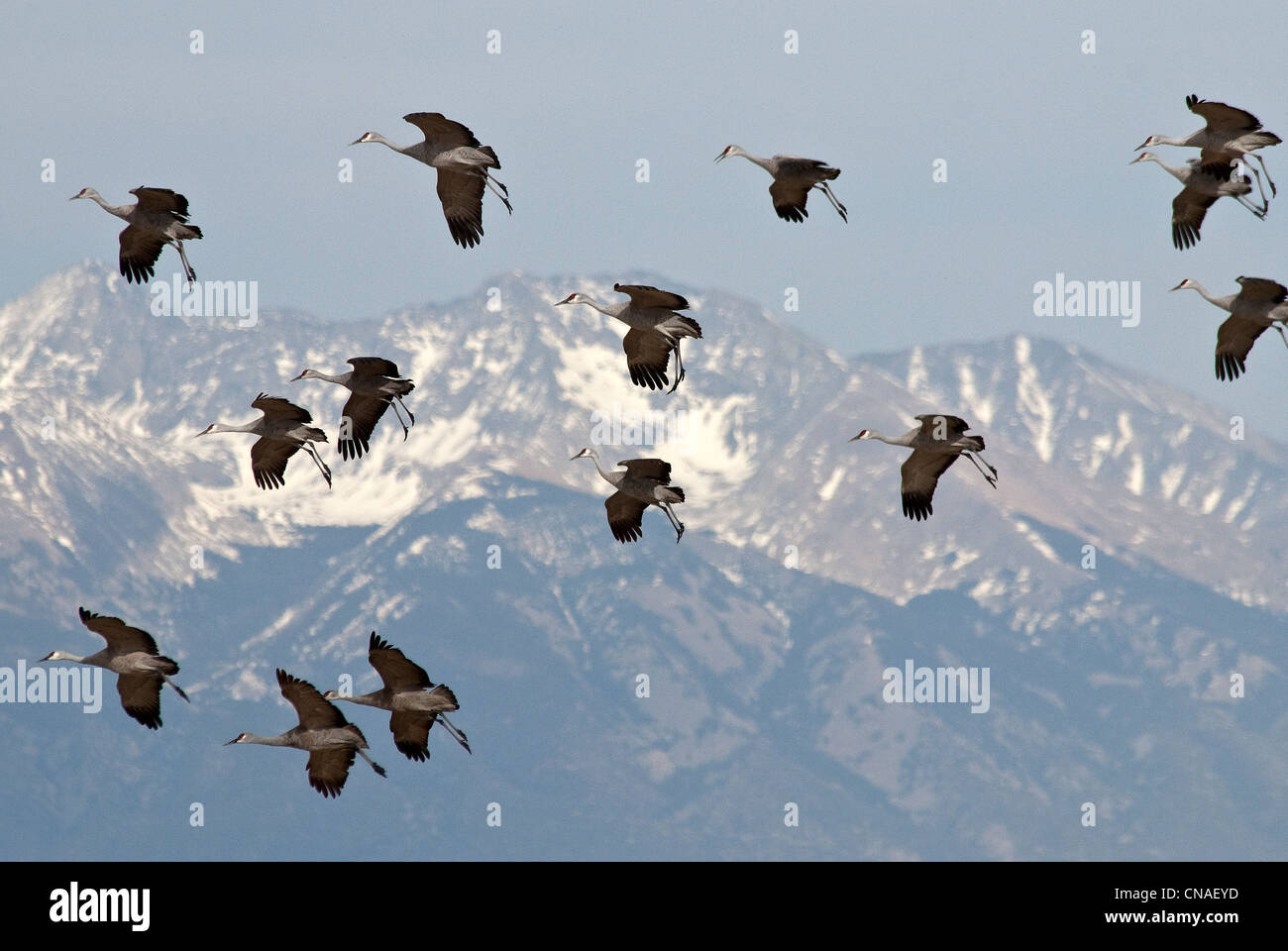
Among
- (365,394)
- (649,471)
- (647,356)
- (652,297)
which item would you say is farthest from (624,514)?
(365,394)

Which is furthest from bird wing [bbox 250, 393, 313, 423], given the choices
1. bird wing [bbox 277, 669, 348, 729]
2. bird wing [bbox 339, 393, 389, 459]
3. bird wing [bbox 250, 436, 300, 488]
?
bird wing [bbox 277, 669, 348, 729]

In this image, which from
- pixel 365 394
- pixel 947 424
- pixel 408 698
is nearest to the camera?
pixel 408 698

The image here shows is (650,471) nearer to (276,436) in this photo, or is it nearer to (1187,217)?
(276,436)

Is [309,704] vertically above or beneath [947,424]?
beneath

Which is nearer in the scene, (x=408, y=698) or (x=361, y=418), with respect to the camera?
(x=408, y=698)

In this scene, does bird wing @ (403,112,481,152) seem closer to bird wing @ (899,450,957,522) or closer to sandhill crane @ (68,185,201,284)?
sandhill crane @ (68,185,201,284)
